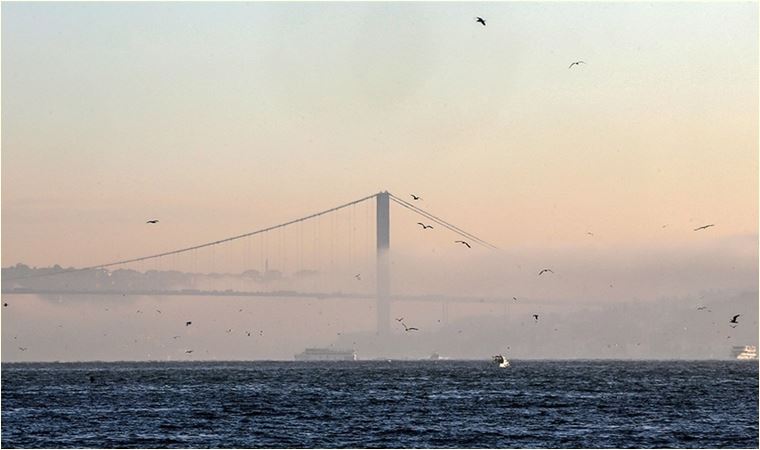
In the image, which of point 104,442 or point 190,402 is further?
point 190,402

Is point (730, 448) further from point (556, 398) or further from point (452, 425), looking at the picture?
point (556, 398)

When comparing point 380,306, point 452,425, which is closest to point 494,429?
point 452,425

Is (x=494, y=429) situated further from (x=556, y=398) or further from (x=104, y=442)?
(x=556, y=398)

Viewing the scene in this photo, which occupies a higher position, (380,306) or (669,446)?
(380,306)

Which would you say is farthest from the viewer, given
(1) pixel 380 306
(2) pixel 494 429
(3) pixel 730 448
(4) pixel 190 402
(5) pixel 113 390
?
(1) pixel 380 306

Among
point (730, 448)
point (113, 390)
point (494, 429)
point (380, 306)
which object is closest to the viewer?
point (730, 448)

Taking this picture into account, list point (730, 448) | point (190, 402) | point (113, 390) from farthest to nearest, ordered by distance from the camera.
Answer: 1. point (113, 390)
2. point (190, 402)
3. point (730, 448)

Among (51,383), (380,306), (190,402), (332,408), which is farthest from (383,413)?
(380,306)

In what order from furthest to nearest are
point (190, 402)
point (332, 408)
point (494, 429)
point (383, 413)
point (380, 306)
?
point (380, 306), point (190, 402), point (332, 408), point (383, 413), point (494, 429)

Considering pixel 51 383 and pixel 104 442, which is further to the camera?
pixel 51 383
